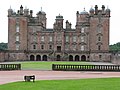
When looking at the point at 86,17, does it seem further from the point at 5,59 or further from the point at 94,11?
the point at 5,59

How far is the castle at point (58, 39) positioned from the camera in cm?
9812

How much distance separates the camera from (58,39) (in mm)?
101750

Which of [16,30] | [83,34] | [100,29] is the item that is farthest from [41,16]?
[100,29]

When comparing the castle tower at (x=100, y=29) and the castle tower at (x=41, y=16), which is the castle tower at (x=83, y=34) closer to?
the castle tower at (x=100, y=29)

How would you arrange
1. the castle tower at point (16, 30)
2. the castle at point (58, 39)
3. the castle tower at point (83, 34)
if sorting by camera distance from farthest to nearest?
the castle tower at point (83, 34), the castle tower at point (16, 30), the castle at point (58, 39)

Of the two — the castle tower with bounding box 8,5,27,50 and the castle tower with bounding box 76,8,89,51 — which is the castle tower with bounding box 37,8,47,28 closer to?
the castle tower with bounding box 8,5,27,50

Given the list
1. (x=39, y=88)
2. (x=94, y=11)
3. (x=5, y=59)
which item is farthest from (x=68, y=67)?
(x=94, y=11)

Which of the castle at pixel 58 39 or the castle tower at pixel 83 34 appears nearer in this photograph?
the castle at pixel 58 39

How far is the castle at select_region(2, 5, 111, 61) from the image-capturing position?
9812cm

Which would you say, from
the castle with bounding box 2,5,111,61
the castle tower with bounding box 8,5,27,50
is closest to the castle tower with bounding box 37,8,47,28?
the castle with bounding box 2,5,111,61

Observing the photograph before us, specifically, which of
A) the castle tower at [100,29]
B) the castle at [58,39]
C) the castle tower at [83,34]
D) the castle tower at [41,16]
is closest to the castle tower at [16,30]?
the castle at [58,39]

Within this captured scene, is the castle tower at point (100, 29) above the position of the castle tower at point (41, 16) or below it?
below

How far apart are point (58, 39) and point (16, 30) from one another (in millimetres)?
11009

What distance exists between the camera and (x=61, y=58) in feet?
320
